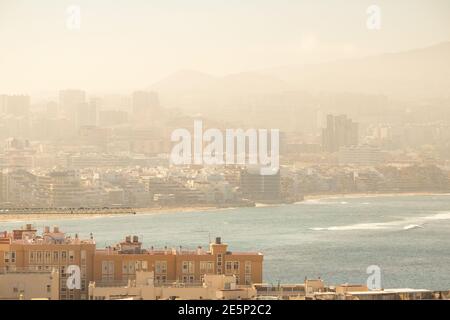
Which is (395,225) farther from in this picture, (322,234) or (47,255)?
(47,255)

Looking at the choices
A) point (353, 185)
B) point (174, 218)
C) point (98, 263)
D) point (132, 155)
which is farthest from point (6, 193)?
point (98, 263)

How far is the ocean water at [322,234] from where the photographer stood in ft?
55.3

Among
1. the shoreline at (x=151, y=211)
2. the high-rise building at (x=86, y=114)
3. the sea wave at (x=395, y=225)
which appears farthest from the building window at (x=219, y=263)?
the high-rise building at (x=86, y=114)

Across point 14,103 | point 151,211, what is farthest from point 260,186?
point 14,103

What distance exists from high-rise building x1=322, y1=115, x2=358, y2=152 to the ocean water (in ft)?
7.64

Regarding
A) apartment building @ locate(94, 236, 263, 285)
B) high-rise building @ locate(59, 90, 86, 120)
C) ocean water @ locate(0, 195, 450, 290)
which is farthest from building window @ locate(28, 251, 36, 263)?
high-rise building @ locate(59, 90, 86, 120)

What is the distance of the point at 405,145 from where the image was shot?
3781 cm

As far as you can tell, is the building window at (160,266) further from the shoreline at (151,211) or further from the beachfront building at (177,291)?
the shoreline at (151,211)

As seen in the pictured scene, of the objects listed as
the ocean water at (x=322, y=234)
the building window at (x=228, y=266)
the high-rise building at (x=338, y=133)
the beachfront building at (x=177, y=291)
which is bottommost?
the ocean water at (x=322, y=234)

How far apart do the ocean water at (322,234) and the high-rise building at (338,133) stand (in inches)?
91.7

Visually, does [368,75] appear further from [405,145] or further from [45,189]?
[45,189]

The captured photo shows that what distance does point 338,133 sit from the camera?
35906 millimetres

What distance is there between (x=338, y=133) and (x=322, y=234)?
12.9 m

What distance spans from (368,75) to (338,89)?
1.14 meters
